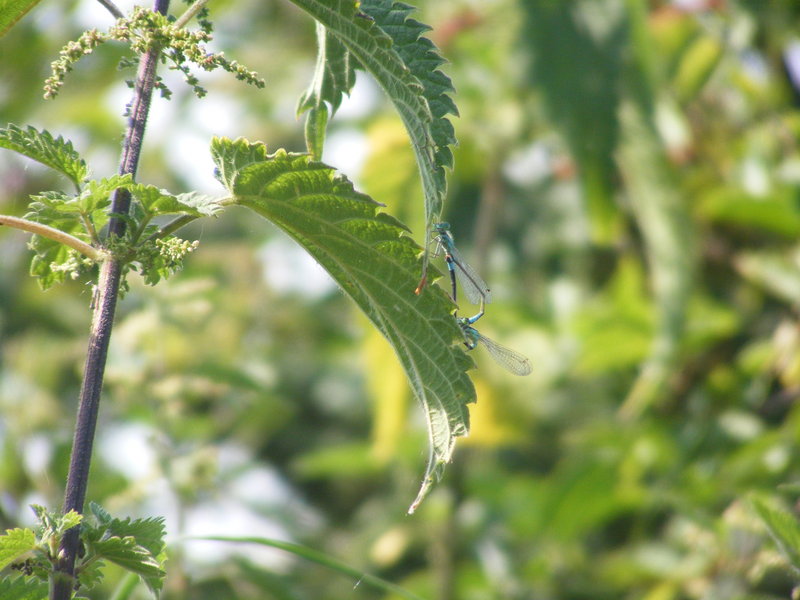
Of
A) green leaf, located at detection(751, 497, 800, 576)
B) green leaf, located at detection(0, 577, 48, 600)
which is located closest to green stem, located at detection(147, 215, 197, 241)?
green leaf, located at detection(0, 577, 48, 600)

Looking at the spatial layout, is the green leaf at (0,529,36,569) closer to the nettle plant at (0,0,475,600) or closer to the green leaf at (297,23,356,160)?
the nettle plant at (0,0,475,600)

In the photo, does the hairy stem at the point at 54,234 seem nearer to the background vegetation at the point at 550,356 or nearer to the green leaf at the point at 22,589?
the green leaf at the point at 22,589

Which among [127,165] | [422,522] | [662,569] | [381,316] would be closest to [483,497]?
[422,522]

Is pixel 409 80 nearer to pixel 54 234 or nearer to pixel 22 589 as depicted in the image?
pixel 54 234

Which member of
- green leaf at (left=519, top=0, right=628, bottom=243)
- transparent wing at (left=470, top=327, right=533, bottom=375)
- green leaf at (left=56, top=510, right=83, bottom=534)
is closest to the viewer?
green leaf at (left=56, top=510, right=83, bottom=534)

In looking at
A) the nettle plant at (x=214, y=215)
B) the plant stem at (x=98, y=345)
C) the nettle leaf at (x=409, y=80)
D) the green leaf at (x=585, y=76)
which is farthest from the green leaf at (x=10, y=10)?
the green leaf at (x=585, y=76)

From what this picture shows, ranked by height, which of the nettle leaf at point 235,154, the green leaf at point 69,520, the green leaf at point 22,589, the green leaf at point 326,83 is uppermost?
the green leaf at point 326,83

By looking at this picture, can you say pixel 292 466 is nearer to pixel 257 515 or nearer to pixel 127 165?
pixel 257 515

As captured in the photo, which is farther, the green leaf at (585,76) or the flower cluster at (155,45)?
the green leaf at (585,76)
